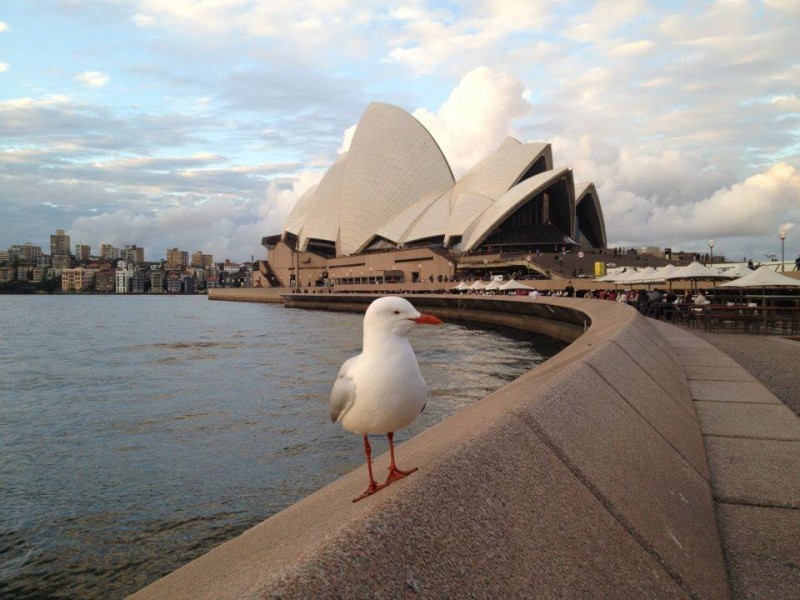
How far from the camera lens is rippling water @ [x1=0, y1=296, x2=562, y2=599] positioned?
4.89 metres

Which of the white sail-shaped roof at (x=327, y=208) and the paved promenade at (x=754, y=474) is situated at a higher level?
the white sail-shaped roof at (x=327, y=208)

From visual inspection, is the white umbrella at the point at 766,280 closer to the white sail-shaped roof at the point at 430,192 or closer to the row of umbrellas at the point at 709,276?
the row of umbrellas at the point at 709,276

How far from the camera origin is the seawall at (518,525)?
1207mm

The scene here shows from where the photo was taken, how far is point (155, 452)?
778 centimetres

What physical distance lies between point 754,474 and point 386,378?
2.18 m

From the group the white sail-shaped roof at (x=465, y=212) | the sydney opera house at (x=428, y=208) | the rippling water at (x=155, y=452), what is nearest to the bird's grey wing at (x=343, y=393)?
the rippling water at (x=155, y=452)

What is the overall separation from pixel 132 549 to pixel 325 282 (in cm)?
7301

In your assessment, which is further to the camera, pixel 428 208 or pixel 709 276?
pixel 428 208

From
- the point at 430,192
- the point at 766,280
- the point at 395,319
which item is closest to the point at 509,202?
the point at 430,192

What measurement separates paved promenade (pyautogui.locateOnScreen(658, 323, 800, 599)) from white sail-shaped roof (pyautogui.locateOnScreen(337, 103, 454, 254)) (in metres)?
60.8

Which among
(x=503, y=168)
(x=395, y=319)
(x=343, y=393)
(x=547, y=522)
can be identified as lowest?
(x=547, y=522)

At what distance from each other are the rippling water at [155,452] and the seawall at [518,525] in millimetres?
3163

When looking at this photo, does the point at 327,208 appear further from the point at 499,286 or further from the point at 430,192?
the point at 499,286

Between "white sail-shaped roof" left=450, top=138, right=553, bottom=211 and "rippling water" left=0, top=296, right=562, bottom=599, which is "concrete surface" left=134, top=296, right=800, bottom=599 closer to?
"rippling water" left=0, top=296, right=562, bottom=599
